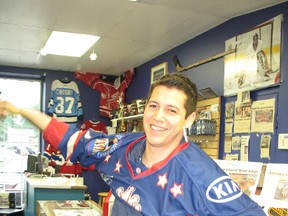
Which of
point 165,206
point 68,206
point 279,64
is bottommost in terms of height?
point 68,206

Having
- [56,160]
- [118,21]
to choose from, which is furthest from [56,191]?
[56,160]

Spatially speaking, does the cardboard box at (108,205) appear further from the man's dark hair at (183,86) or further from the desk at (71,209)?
the man's dark hair at (183,86)

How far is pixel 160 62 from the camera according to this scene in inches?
253

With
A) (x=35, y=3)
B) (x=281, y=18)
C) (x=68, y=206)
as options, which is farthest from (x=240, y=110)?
(x=35, y=3)

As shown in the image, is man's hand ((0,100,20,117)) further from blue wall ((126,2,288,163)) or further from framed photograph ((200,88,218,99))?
framed photograph ((200,88,218,99))

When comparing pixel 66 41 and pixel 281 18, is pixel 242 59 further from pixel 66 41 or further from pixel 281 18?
pixel 66 41

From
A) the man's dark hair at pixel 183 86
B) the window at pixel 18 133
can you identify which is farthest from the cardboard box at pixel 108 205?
the window at pixel 18 133

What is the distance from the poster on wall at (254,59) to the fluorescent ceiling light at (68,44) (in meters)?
2.06

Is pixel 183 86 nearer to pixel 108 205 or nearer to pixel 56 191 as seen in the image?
pixel 108 205

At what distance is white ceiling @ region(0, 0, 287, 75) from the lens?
13.6 ft

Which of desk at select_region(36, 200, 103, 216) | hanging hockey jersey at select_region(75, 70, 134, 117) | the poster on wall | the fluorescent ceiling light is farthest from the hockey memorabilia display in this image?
desk at select_region(36, 200, 103, 216)

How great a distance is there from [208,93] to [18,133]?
5.12 meters

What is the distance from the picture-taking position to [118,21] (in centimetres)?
474

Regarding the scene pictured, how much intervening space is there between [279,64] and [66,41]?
3.32m
